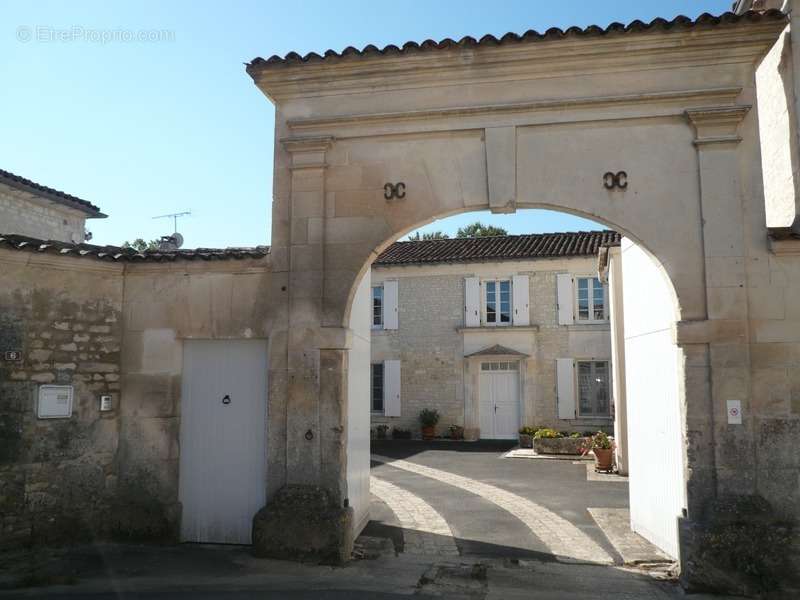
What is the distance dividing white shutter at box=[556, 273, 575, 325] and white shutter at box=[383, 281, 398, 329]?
193 inches

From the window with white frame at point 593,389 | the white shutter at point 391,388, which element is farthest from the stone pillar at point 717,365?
the white shutter at point 391,388

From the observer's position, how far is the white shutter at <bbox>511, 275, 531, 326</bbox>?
1894cm

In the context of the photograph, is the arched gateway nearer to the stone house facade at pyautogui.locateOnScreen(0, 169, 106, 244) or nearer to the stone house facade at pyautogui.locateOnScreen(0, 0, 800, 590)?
the stone house facade at pyautogui.locateOnScreen(0, 0, 800, 590)

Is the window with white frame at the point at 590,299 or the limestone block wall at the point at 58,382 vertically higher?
the window with white frame at the point at 590,299

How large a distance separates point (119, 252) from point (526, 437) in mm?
12540

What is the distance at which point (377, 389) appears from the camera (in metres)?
20.2

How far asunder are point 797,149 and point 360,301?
15.5ft

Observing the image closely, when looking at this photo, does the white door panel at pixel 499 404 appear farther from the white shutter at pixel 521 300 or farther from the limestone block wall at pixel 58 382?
the limestone block wall at pixel 58 382

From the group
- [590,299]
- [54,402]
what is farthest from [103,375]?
[590,299]

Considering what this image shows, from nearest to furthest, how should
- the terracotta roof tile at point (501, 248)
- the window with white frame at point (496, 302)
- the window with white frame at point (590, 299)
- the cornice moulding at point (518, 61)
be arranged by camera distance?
the cornice moulding at point (518, 61), the window with white frame at point (590, 299), the terracotta roof tile at point (501, 248), the window with white frame at point (496, 302)

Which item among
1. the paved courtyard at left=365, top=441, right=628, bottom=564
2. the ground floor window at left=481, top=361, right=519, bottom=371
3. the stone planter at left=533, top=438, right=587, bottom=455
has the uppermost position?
the ground floor window at left=481, top=361, right=519, bottom=371

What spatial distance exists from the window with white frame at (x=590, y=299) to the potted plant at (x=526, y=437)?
3.61 meters

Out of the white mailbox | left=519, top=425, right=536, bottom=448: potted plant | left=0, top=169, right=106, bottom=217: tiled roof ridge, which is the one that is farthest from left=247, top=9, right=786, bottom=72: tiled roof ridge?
left=519, top=425, right=536, bottom=448: potted plant

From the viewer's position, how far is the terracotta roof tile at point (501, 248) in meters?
19.1
